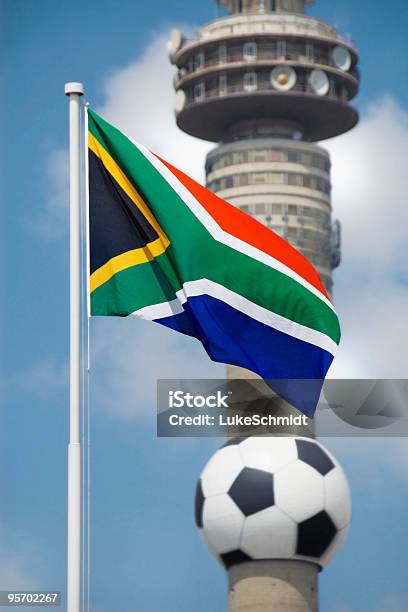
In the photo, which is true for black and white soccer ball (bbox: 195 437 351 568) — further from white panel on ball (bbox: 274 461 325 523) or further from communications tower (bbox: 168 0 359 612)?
communications tower (bbox: 168 0 359 612)

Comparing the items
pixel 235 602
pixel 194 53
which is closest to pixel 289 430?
pixel 235 602

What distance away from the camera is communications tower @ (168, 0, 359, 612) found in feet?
353

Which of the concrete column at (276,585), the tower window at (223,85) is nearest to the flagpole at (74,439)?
the concrete column at (276,585)

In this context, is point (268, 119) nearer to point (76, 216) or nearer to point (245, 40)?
point (245, 40)

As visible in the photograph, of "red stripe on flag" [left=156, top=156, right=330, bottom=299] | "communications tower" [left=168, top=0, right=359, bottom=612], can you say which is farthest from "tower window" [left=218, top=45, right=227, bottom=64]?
"red stripe on flag" [left=156, top=156, right=330, bottom=299]

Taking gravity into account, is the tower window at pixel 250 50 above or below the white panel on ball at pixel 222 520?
above

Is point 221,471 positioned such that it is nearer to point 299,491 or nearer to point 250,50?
point 299,491

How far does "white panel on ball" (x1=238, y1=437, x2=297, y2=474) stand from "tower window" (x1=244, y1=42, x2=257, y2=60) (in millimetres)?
57789

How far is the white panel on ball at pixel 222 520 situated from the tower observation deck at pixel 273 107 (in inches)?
2222

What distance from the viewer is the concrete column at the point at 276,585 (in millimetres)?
57406

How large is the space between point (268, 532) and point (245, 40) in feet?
196

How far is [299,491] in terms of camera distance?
49.9 metres

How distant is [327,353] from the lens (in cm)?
2195

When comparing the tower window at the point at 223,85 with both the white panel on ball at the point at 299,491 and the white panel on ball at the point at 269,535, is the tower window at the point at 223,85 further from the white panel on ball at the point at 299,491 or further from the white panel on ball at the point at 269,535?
the white panel on ball at the point at 299,491
